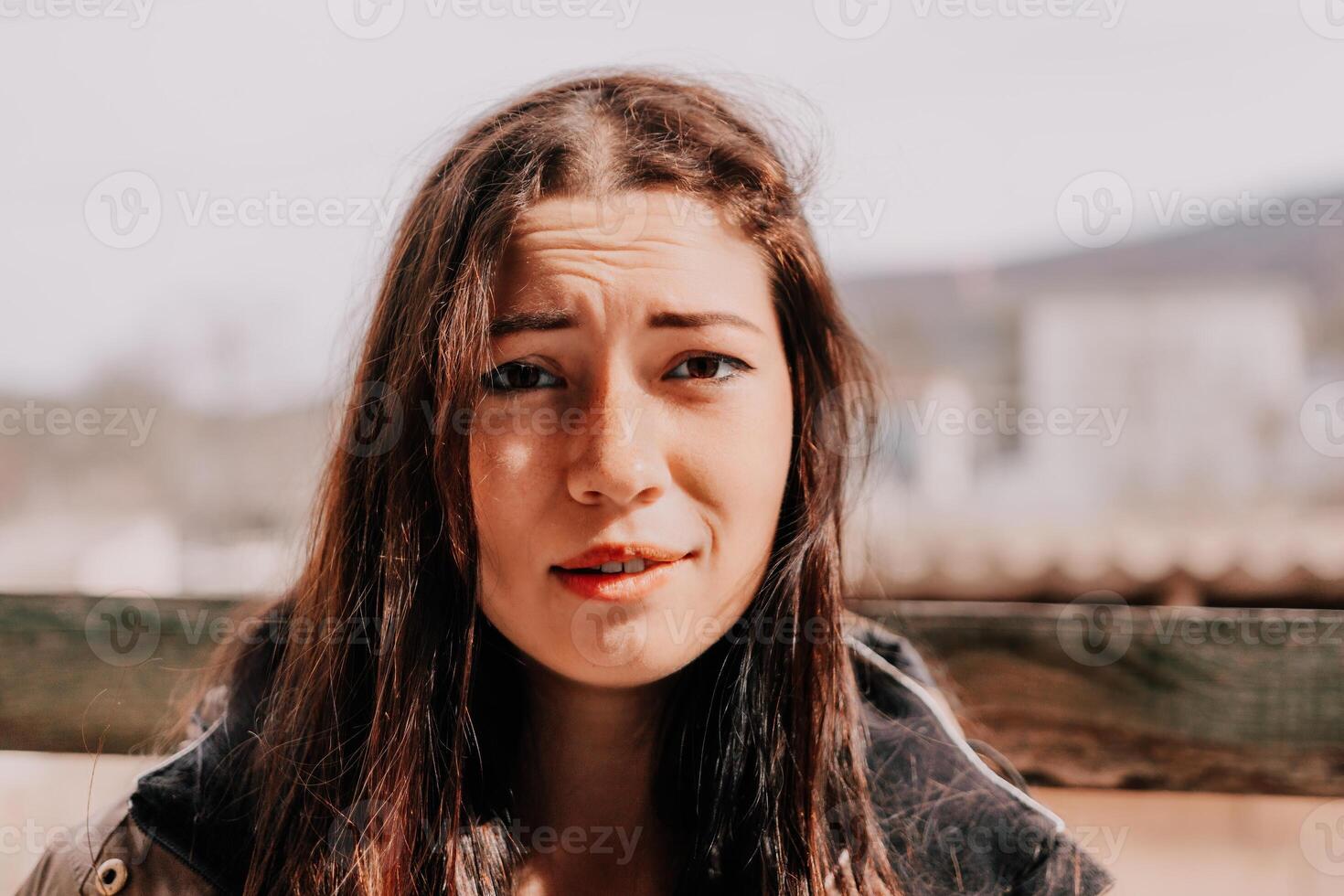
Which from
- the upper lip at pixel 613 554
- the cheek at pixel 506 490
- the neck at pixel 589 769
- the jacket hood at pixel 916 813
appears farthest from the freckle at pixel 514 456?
Answer: the jacket hood at pixel 916 813

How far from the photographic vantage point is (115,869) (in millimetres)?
1279

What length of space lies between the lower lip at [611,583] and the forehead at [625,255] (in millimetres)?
339

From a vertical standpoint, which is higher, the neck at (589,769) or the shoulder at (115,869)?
the neck at (589,769)

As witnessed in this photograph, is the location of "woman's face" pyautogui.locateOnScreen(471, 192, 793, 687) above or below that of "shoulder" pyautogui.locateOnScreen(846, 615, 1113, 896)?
above

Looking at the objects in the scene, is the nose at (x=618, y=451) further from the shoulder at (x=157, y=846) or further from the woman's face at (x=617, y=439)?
the shoulder at (x=157, y=846)

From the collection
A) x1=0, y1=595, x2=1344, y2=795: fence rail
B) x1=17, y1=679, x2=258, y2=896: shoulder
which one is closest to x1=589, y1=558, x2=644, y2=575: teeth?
x1=17, y1=679, x2=258, y2=896: shoulder

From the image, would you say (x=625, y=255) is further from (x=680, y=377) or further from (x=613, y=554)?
(x=613, y=554)

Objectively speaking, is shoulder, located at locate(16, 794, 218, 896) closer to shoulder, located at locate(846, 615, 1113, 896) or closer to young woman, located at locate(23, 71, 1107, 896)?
young woman, located at locate(23, 71, 1107, 896)

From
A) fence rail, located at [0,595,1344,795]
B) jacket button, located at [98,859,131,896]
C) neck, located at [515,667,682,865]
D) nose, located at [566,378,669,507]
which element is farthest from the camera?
fence rail, located at [0,595,1344,795]

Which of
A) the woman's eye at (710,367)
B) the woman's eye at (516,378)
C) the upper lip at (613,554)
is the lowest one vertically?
the upper lip at (613,554)

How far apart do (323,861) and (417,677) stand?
0.26 metres

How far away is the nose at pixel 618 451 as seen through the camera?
1153 millimetres

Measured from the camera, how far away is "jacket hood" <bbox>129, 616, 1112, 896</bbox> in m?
1.31

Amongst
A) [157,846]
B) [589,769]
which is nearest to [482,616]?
[589,769]
